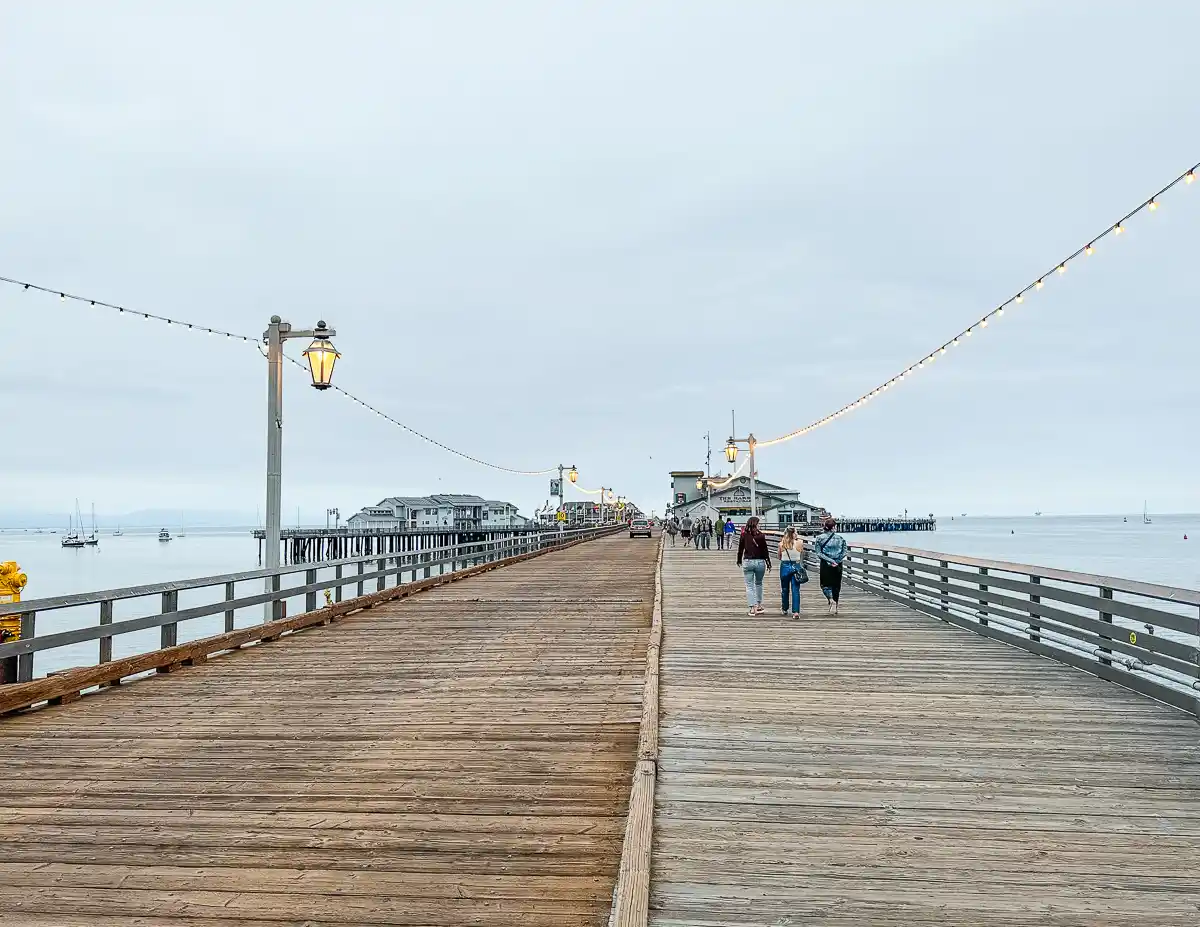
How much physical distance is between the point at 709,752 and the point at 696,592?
1324 centimetres

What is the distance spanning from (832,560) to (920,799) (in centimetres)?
981

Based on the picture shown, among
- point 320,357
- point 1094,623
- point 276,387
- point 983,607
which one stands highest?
point 320,357

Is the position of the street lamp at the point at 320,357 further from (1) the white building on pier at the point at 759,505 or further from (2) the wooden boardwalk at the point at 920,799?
(1) the white building on pier at the point at 759,505

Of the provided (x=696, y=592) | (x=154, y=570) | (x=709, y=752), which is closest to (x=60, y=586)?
(x=154, y=570)

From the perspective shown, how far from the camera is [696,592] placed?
63.9 feet

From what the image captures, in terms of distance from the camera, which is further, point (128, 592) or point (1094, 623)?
point (128, 592)

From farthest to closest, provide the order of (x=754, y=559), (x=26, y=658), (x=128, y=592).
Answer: (x=754, y=559), (x=128, y=592), (x=26, y=658)

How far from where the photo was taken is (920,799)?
17.4ft

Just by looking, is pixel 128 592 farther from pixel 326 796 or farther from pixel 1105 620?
pixel 1105 620

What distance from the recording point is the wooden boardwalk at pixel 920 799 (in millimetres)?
3918

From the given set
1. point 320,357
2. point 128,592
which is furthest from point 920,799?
point 320,357

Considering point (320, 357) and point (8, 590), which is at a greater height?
point (320, 357)

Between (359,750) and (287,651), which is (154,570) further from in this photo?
(359,750)

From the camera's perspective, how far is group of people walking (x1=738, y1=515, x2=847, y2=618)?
14359 mm
